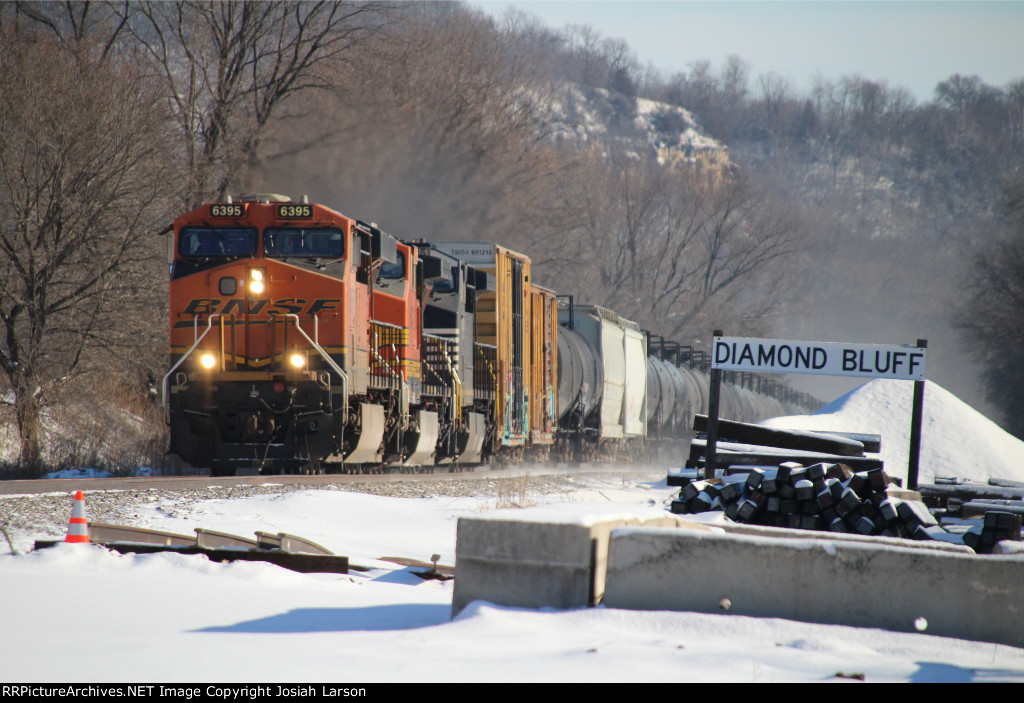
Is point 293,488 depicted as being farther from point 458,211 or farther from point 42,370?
Answer: point 458,211

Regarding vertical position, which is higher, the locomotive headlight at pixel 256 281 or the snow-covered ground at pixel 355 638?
the locomotive headlight at pixel 256 281

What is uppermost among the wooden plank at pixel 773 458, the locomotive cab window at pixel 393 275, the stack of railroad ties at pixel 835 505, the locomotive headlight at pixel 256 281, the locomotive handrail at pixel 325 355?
the locomotive cab window at pixel 393 275

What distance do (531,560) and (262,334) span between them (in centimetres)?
894

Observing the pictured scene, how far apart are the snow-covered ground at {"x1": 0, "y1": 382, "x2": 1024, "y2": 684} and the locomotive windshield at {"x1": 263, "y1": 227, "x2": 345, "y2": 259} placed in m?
6.94

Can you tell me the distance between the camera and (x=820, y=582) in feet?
14.8

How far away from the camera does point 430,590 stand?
6.12 metres

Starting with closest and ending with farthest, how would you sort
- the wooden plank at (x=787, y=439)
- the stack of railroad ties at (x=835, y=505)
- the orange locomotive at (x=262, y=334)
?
the stack of railroad ties at (x=835, y=505) → the wooden plank at (x=787, y=439) → the orange locomotive at (x=262, y=334)

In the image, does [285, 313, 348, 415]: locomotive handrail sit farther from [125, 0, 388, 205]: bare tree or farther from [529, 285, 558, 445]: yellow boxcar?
[125, 0, 388, 205]: bare tree

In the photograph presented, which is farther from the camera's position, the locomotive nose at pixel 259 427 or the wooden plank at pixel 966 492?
the locomotive nose at pixel 259 427

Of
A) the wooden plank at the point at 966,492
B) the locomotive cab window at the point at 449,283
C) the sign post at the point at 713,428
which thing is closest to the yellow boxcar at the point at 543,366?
the locomotive cab window at the point at 449,283

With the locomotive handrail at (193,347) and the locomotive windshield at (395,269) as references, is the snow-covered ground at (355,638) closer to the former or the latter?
the locomotive handrail at (193,347)

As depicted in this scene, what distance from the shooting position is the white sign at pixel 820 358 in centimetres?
889

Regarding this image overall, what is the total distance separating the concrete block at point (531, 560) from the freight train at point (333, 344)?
802cm

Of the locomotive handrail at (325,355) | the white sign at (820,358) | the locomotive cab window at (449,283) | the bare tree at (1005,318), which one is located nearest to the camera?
the white sign at (820,358)
